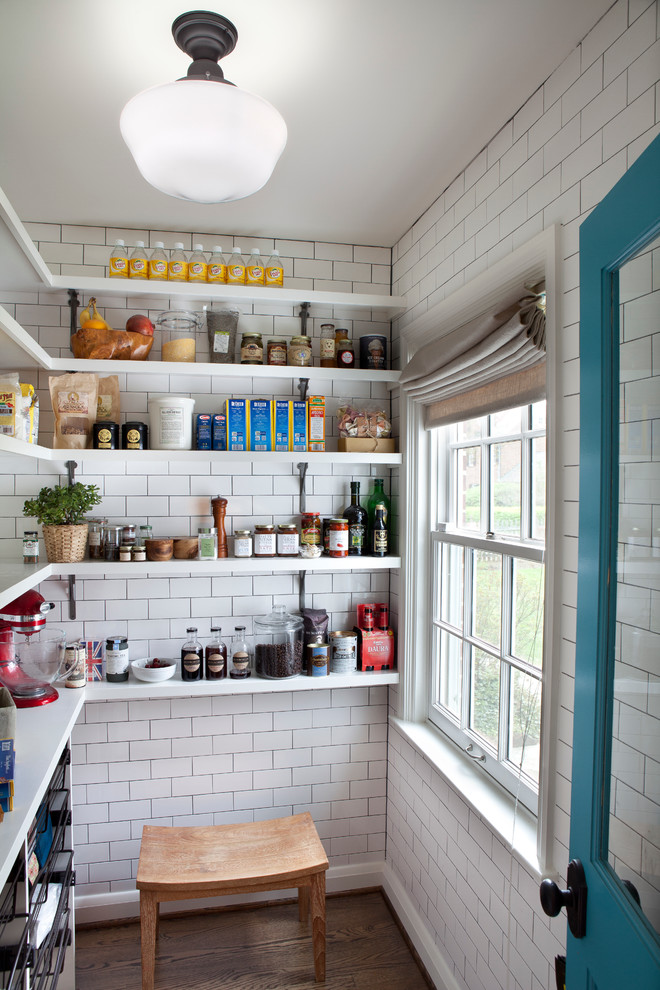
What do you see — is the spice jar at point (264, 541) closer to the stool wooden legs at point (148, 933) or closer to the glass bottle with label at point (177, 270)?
the glass bottle with label at point (177, 270)

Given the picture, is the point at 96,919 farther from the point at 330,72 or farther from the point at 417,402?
the point at 330,72

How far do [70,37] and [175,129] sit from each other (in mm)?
516

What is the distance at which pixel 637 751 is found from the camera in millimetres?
996

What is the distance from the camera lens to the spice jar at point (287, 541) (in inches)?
106

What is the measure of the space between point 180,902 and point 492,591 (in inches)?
77.5

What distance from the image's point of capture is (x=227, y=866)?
228 cm

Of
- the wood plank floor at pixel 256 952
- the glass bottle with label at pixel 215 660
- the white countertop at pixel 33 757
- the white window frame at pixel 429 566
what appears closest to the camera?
the white countertop at pixel 33 757

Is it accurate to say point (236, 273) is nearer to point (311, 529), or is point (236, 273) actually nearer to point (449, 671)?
Result: point (311, 529)

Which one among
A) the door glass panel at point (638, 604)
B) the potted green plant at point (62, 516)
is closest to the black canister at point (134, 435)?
the potted green plant at point (62, 516)

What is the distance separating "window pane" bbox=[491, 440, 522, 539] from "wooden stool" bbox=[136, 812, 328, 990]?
1.38 metres

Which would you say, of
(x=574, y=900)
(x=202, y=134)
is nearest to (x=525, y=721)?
(x=574, y=900)

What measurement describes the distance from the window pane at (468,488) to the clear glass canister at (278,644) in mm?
848

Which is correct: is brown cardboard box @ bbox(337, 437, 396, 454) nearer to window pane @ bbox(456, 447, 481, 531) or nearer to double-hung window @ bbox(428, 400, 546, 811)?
double-hung window @ bbox(428, 400, 546, 811)

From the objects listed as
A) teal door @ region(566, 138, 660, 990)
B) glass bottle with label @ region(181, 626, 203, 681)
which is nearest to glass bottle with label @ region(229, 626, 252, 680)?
glass bottle with label @ region(181, 626, 203, 681)
